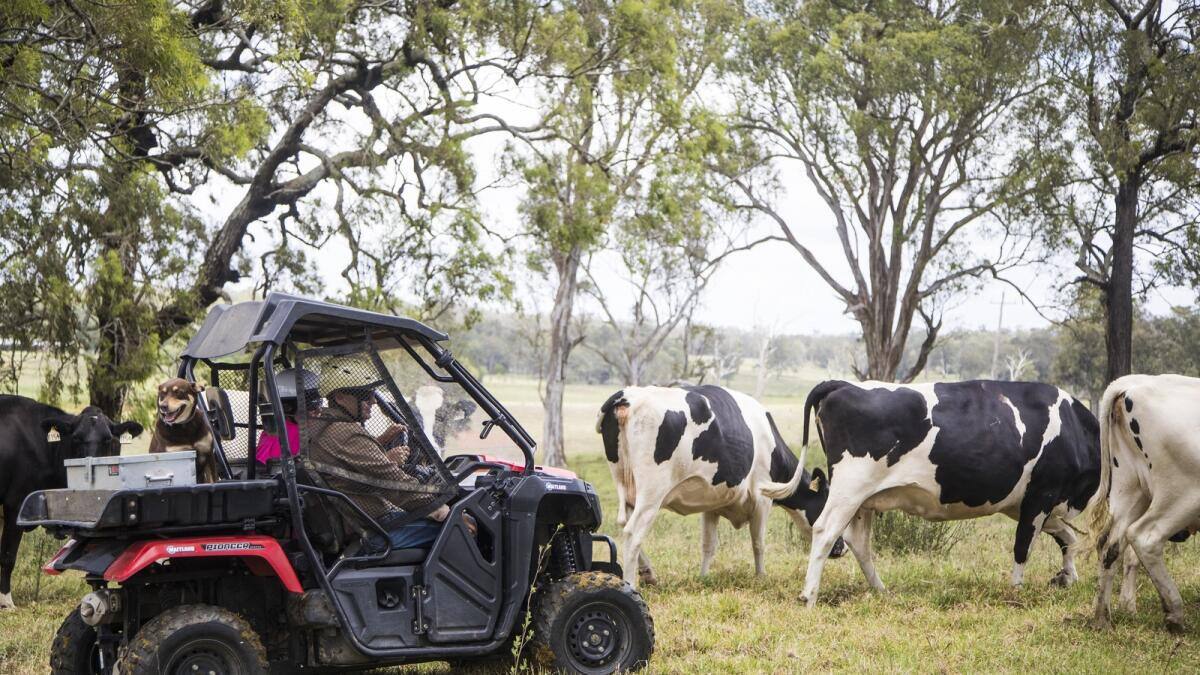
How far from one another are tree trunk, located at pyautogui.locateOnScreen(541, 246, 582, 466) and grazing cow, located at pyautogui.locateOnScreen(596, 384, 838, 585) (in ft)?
70.1

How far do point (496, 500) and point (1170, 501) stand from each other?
4749mm

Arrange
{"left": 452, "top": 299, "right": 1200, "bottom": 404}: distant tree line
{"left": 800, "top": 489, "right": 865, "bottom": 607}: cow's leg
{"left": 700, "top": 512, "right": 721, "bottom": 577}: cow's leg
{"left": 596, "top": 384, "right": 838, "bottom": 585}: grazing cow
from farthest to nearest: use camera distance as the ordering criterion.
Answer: {"left": 452, "top": 299, "right": 1200, "bottom": 404}: distant tree line
{"left": 700, "top": 512, "right": 721, "bottom": 577}: cow's leg
{"left": 596, "top": 384, "right": 838, "bottom": 585}: grazing cow
{"left": 800, "top": 489, "right": 865, "bottom": 607}: cow's leg

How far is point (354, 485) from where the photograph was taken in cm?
610

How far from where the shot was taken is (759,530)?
1114cm

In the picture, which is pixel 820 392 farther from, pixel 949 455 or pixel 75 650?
pixel 75 650

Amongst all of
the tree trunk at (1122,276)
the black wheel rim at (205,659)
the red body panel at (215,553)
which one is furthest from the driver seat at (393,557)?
the tree trunk at (1122,276)

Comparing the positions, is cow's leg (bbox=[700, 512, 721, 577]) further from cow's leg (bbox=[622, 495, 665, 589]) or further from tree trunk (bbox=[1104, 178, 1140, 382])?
tree trunk (bbox=[1104, 178, 1140, 382])

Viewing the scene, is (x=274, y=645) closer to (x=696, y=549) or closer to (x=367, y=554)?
(x=367, y=554)

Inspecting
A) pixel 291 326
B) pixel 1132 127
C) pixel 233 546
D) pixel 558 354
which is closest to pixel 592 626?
pixel 233 546

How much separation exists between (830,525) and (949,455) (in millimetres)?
1203

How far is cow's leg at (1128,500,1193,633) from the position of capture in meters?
8.04

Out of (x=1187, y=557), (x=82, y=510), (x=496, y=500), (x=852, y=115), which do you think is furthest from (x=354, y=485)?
(x=852, y=115)

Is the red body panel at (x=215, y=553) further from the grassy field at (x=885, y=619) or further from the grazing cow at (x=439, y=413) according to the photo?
the grassy field at (x=885, y=619)

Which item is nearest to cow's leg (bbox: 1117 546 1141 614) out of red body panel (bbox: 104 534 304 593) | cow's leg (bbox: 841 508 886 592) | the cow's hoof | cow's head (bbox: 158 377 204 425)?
the cow's hoof
